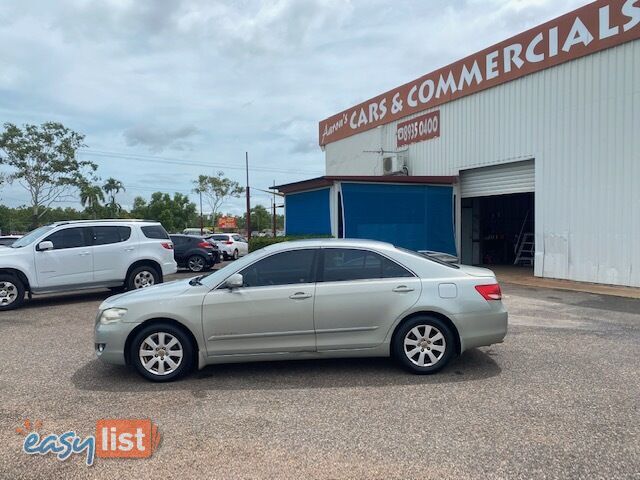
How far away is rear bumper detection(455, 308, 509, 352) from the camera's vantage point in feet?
17.1

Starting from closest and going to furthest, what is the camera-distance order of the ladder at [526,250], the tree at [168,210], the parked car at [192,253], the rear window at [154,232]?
the rear window at [154,232] < the parked car at [192,253] < the ladder at [526,250] < the tree at [168,210]

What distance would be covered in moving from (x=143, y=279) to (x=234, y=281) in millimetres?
7108

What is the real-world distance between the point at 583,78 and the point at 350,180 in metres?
7.15

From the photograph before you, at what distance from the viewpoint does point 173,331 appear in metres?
5.08

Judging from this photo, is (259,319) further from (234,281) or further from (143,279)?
(143,279)

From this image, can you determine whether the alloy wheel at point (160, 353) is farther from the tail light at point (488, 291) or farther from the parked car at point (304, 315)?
the tail light at point (488, 291)

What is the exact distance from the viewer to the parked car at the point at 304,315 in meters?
5.09

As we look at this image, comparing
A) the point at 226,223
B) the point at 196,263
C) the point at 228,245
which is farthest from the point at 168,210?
the point at 196,263

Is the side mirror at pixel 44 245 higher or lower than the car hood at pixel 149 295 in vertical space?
higher

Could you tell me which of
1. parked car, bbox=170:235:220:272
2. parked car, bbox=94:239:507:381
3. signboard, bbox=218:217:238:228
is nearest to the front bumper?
parked car, bbox=94:239:507:381

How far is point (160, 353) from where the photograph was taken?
509cm

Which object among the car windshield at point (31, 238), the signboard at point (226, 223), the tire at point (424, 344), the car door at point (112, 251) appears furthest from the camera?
the signboard at point (226, 223)

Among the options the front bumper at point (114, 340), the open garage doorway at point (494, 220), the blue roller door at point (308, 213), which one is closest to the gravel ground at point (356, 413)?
the front bumper at point (114, 340)

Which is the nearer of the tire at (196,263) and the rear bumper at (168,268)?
the rear bumper at (168,268)
